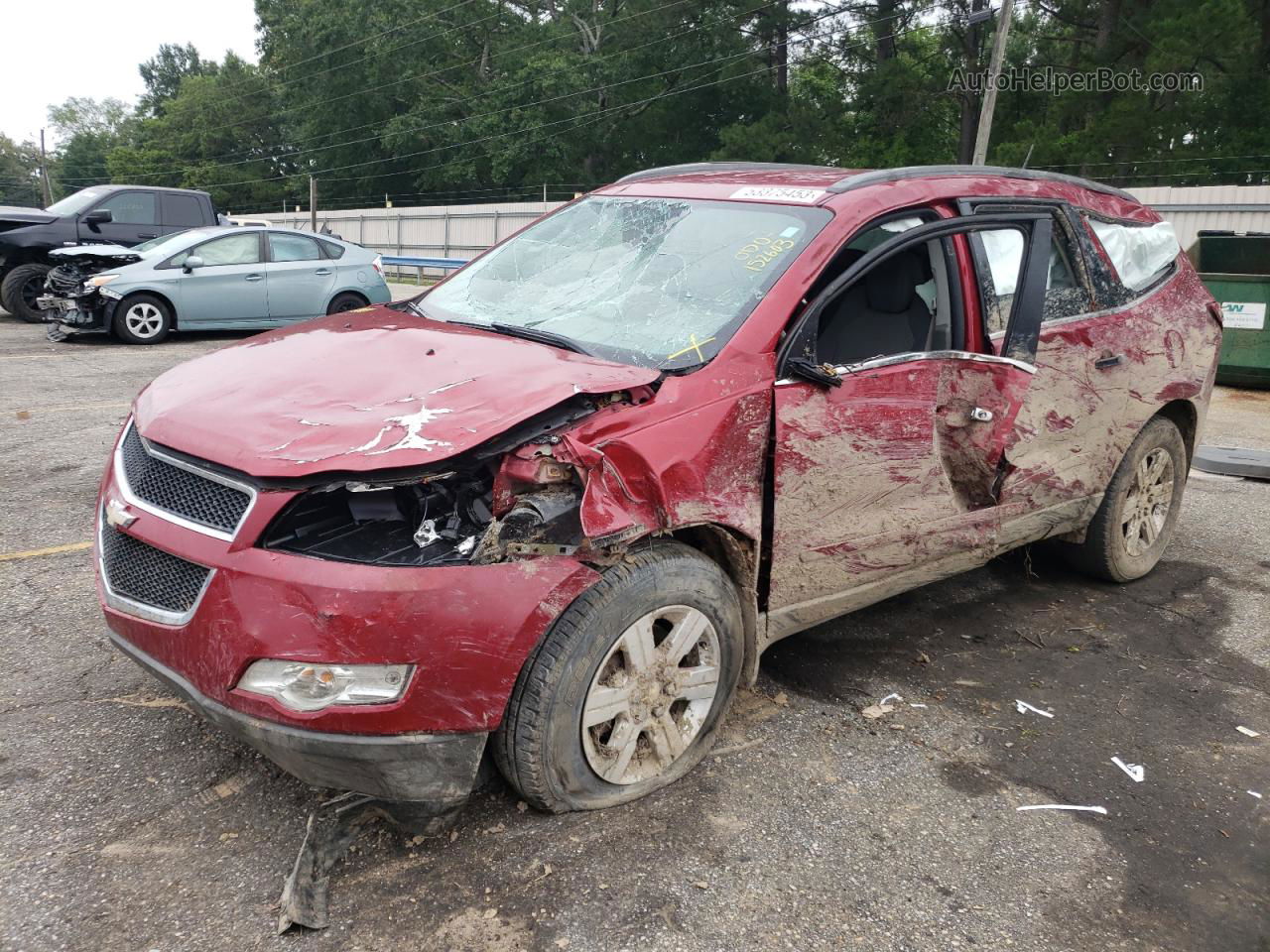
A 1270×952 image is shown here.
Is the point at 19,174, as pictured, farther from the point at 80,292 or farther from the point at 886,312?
the point at 886,312

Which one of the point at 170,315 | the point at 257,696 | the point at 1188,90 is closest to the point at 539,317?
the point at 257,696

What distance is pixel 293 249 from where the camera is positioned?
12484 millimetres

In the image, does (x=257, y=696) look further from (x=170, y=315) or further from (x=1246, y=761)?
(x=170, y=315)

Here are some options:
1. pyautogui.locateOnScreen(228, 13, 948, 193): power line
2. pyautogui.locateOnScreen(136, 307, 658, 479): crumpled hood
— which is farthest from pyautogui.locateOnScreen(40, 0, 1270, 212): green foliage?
pyautogui.locateOnScreen(136, 307, 658, 479): crumpled hood

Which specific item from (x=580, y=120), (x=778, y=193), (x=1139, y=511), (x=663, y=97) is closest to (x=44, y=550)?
(x=778, y=193)

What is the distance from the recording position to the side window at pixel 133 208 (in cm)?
1398

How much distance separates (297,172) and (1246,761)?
6909 cm

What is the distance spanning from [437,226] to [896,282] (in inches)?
1231

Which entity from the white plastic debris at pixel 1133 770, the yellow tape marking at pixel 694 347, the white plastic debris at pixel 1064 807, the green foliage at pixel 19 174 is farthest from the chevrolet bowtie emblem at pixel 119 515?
the green foliage at pixel 19 174

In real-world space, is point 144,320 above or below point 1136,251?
below

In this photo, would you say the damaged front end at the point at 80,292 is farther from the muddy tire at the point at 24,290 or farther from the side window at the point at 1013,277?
the side window at the point at 1013,277

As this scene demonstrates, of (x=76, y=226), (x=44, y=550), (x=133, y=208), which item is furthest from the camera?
(x=133, y=208)

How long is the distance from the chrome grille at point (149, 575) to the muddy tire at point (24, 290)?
12.8 m

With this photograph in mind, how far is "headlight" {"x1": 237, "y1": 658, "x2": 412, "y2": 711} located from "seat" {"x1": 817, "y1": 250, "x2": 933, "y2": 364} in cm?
189
